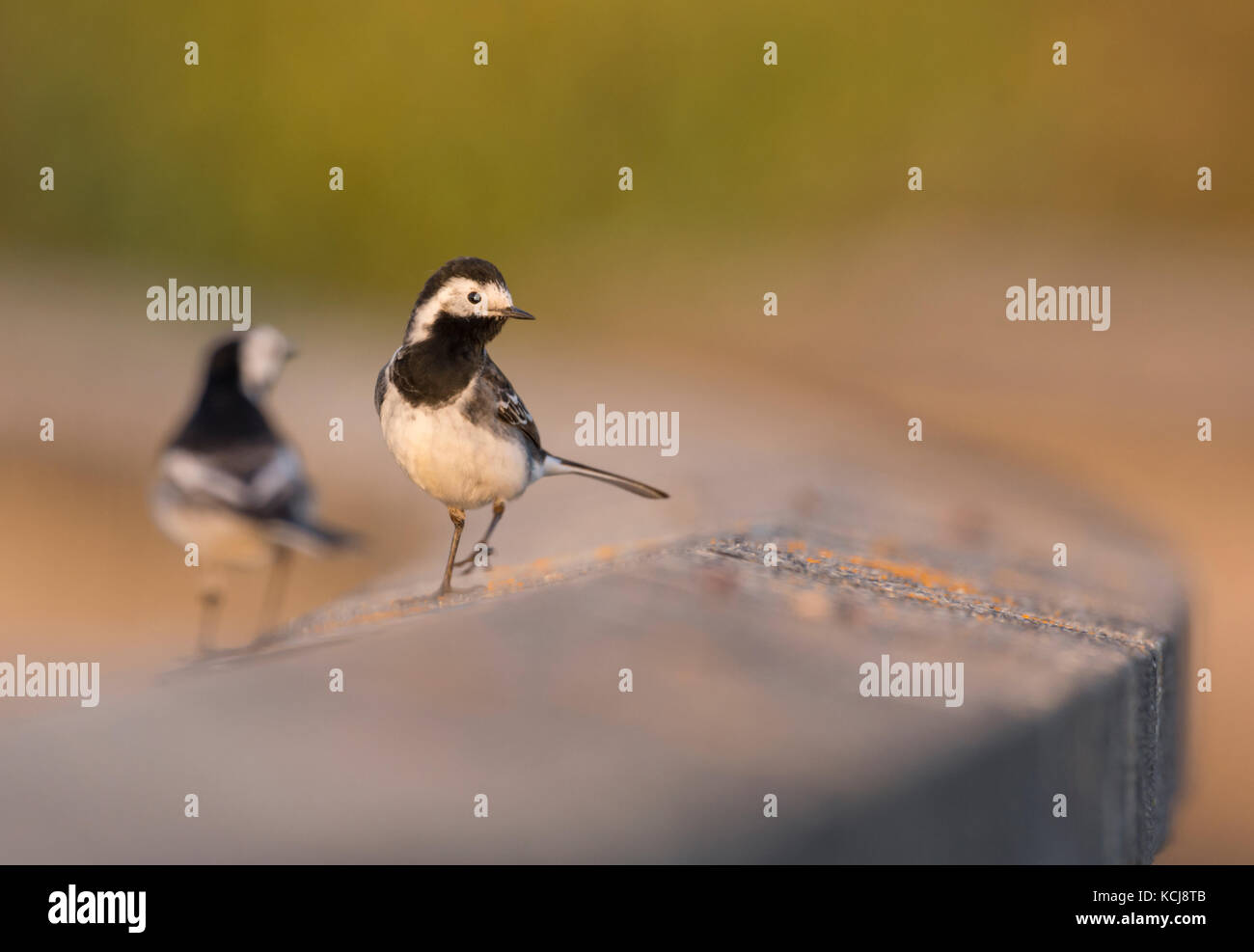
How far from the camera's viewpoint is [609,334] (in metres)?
13.5

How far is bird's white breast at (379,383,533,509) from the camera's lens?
362 cm

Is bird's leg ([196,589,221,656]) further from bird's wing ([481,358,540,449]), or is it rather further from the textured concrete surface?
bird's wing ([481,358,540,449])

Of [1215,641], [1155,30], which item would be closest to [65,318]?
[1215,641]

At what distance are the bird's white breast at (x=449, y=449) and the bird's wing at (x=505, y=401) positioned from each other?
0.20 feet

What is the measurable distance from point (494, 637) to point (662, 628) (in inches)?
14.8

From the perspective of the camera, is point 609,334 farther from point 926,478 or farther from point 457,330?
point 457,330

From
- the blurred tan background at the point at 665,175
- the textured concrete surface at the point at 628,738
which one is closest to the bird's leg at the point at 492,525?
the textured concrete surface at the point at 628,738

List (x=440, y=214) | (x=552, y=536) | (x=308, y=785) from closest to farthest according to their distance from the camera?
(x=308, y=785) < (x=552, y=536) < (x=440, y=214)

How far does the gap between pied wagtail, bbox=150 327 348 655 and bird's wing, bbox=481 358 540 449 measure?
0.53 m

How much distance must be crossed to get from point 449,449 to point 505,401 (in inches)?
8.9

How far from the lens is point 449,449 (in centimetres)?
362

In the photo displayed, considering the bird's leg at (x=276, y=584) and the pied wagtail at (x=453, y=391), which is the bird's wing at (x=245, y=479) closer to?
the bird's leg at (x=276, y=584)

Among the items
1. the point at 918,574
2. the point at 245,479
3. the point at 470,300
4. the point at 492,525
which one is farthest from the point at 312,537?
the point at 918,574

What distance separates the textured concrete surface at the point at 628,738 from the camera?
2.49 metres
